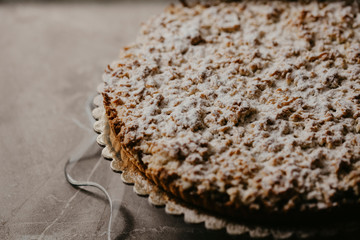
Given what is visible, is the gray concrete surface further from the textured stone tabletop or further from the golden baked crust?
the golden baked crust

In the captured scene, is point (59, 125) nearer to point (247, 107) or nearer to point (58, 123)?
point (58, 123)

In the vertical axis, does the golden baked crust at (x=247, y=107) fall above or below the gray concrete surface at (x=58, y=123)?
above

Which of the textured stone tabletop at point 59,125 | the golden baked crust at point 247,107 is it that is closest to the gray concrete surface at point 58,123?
the textured stone tabletop at point 59,125

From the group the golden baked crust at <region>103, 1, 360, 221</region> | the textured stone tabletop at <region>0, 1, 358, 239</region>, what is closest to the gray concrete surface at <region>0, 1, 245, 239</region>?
the textured stone tabletop at <region>0, 1, 358, 239</region>

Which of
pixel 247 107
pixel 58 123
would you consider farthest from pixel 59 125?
pixel 247 107

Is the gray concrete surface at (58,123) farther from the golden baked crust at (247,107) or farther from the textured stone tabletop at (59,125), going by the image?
the golden baked crust at (247,107)

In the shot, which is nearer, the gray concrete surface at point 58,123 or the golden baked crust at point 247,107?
the golden baked crust at point 247,107
